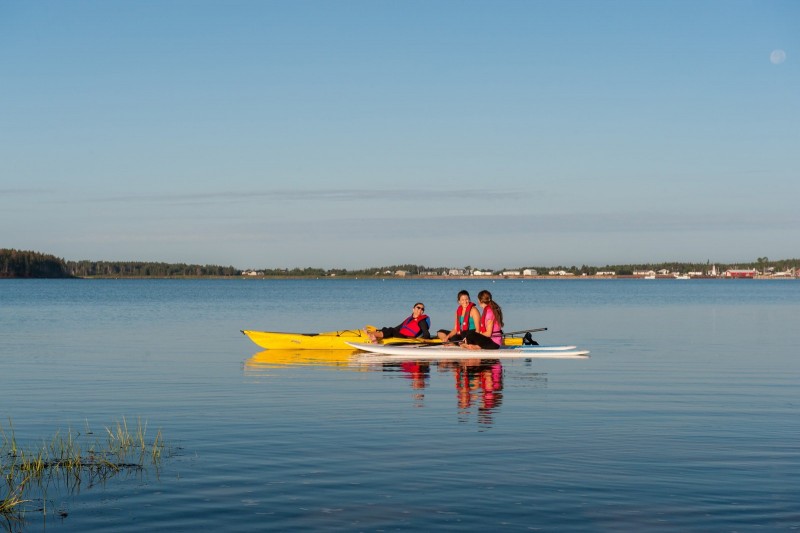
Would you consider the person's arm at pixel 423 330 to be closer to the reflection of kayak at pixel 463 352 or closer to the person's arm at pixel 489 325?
the reflection of kayak at pixel 463 352

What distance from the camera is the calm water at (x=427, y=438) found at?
30.5 ft

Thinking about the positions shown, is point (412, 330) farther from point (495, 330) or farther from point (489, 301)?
point (489, 301)

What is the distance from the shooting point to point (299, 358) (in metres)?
28.2

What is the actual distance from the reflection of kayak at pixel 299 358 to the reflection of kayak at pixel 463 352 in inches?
38.5

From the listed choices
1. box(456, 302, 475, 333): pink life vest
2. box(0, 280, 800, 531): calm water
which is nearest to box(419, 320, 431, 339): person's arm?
box(456, 302, 475, 333): pink life vest

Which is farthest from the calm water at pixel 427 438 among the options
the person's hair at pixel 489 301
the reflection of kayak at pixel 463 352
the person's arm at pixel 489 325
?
the person's hair at pixel 489 301

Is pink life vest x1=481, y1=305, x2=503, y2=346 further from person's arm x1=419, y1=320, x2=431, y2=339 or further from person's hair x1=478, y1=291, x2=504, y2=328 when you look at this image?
person's arm x1=419, y1=320, x2=431, y2=339

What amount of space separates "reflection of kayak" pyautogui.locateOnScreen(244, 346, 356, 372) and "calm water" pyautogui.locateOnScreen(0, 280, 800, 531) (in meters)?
0.19

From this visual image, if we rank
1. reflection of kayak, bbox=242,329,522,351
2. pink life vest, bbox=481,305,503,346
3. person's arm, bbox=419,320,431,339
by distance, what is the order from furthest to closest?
reflection of kayak, bbox=242,329,522,351 → person's arm, bbox=419,320,431,339 → pink life vest, bbox=481,305,503,346

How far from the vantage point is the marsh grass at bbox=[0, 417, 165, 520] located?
10.1 meters

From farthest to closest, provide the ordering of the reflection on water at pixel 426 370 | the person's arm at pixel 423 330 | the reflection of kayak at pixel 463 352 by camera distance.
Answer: the person's arm at pixel 423 330, the reflection of kayak at pixel 463 352, the reflection on water at pixel 426 370

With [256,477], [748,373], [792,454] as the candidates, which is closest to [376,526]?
[256,477]

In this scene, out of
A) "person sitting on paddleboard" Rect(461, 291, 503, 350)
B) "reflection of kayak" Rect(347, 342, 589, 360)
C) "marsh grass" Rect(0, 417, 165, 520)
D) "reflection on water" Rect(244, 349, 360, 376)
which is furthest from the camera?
"reflection of kayak" Rect(347, 342, 589, 360)

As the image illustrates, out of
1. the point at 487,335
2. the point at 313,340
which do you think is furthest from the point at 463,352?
the point at 313,340
